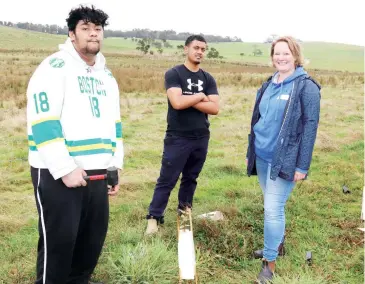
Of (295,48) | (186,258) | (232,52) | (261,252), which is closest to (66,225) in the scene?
(186,258)

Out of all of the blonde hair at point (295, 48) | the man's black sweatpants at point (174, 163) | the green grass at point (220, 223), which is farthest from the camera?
the man's black sweatpants at point (174, 163)

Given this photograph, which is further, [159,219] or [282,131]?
[159,219]

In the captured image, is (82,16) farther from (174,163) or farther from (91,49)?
(174,163)

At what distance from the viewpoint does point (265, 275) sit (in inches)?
134

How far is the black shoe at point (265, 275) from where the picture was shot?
333 cm

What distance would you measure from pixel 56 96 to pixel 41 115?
0.15 meters

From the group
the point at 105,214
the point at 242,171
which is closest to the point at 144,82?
the point at 242,171

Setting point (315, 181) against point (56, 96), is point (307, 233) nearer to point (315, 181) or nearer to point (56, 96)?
point (315, 181)

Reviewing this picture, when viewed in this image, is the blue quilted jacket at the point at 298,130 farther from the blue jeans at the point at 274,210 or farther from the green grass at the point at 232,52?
the green grass at the point at 232,52

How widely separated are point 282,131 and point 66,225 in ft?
5.89

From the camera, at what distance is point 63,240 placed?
9.04 feet

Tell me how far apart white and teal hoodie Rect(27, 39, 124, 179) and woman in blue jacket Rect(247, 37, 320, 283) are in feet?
4.36

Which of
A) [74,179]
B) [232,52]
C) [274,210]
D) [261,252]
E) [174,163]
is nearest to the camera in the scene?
[74,179]

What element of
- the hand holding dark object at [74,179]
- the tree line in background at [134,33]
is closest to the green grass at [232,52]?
the tree line in background at [134,33]
